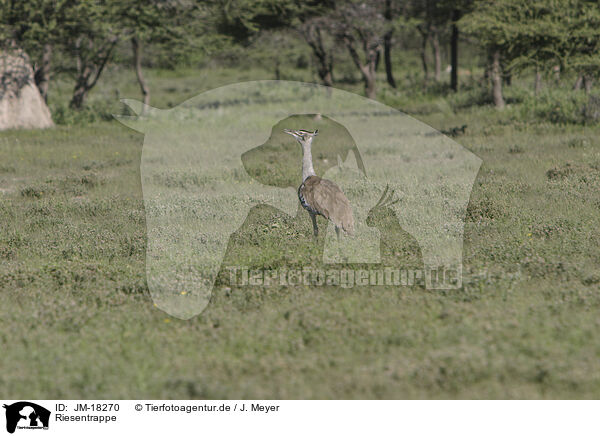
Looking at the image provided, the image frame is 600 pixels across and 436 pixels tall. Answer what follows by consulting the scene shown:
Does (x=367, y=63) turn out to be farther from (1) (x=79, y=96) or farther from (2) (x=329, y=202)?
(2) (x=329, y=202)

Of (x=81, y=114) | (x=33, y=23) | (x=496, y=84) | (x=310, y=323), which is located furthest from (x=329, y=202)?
(x=81, y=114)

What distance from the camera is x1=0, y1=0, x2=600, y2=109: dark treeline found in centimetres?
2230

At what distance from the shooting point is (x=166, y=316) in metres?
7.25

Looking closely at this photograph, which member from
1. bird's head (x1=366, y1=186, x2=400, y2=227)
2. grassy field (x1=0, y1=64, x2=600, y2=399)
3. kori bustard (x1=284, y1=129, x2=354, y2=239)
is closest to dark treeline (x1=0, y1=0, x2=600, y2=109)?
grassy field (x1=0, y1=64, x2=600, y2=399)

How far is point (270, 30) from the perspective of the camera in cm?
3161

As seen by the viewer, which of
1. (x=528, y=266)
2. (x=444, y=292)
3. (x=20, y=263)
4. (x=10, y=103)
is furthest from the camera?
(x=10, y=103)

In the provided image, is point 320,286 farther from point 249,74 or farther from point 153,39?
point 249,74

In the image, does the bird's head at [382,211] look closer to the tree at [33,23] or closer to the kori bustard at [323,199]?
the kori bustard at [323,199]

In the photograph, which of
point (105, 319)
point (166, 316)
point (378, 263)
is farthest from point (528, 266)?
point (105, 319)

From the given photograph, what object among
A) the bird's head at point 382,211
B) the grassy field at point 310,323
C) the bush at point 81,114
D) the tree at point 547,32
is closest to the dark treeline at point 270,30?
the tree at point 547,32

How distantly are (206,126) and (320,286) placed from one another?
62.7 feet
